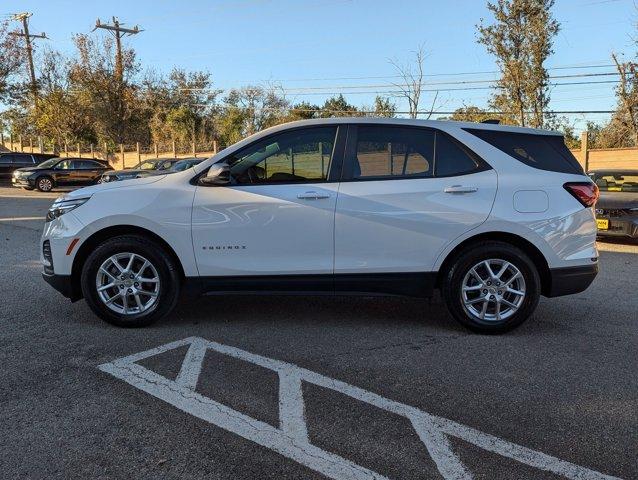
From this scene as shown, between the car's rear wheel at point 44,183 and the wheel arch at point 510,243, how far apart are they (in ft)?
78.7

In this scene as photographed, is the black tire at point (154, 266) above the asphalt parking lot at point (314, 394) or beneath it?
above

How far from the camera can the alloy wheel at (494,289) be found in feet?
15.1

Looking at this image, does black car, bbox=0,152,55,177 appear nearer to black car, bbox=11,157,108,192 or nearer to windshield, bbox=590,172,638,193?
black car, bbox=11,157,108,192

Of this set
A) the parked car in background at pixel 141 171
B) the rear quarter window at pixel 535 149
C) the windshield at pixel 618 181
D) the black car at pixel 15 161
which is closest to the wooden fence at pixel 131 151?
the parked car in background at pixel 141 171

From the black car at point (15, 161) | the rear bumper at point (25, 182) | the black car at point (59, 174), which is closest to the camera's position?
the rear bumper at point (25, 182)

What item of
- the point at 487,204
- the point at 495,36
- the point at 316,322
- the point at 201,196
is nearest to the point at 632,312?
the point at 487,204

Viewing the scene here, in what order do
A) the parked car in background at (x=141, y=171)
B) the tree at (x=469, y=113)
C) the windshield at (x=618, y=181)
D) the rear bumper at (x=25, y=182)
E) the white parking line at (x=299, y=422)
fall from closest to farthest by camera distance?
the white parking line at (x=299, y=422) → the windshield at (x=618, y=181) → the parked car in background at (x=141, y=171) → the rear bumper at (x=25, y=182) → the tree at (x=469, y=113)

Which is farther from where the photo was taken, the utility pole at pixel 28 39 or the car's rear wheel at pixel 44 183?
the utility pole at pixel 28 39

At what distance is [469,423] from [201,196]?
107 inches

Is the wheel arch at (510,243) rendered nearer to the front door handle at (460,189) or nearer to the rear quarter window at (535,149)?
the front door handle at (460,189)

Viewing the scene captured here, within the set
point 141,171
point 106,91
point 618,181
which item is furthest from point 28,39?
point 618,181

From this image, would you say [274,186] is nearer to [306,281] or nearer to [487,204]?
[306,281]

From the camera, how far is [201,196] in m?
4.55

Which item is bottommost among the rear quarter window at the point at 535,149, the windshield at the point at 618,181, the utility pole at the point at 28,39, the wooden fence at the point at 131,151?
the windshield at the point at 618,181
